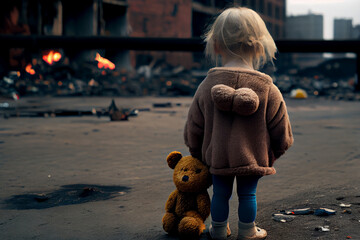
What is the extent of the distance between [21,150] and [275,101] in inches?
151

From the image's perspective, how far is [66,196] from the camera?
11.5ft

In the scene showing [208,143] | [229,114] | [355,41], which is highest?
[355,41]

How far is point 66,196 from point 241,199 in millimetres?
1527

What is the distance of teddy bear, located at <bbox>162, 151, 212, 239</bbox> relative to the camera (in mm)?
2594

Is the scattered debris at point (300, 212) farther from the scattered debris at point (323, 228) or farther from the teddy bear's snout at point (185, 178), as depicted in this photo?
the teddy bear's snout at point (185, 178)

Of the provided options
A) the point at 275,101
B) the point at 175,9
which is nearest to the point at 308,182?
the point at 275,101

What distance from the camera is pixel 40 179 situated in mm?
4055

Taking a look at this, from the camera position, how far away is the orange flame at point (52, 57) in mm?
20297

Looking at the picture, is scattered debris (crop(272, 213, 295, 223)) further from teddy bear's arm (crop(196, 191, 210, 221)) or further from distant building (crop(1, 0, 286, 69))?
distant building (crop(1, 0, 286, 69))

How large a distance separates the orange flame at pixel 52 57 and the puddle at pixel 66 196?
57.2ft

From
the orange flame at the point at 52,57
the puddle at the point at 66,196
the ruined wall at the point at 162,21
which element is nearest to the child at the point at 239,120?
the puddle at the point at 66,196

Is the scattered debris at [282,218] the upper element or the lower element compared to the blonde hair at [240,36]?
lower

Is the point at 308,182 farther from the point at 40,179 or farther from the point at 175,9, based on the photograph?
the point at 175,9

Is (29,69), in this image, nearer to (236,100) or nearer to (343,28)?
(236,100)
